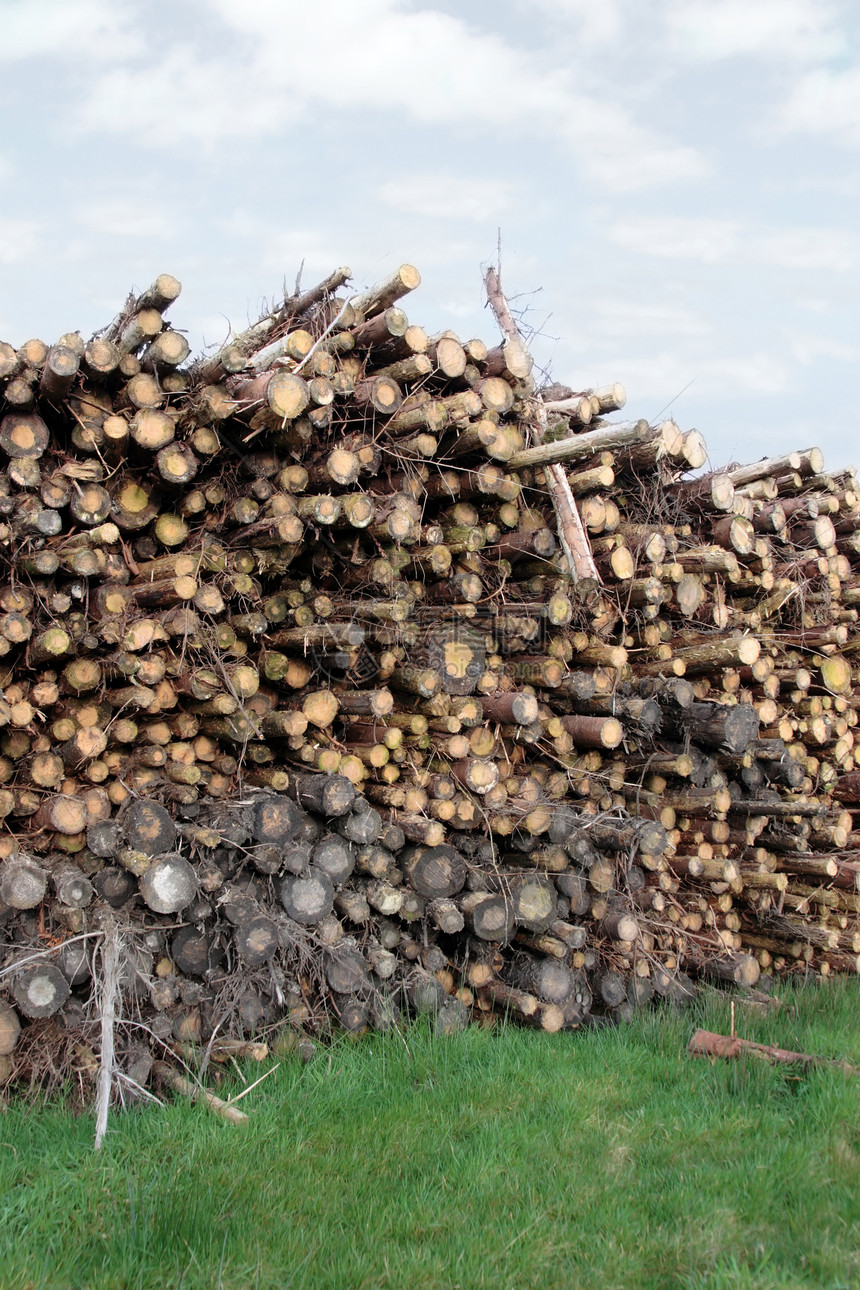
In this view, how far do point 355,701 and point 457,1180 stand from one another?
221 centimetres

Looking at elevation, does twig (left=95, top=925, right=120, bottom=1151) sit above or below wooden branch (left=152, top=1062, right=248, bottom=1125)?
above

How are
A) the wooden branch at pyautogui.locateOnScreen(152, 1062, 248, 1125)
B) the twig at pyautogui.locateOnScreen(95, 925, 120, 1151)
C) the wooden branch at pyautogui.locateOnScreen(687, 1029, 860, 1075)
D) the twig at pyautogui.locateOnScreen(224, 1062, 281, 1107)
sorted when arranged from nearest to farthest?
the twig at pyautogui.locateOnScreen(95, 925, 120, 1151) < the wooden branch at pyautogui.locateOnScreen(152, 1062, 248, 1125) < the twig at pyautogui.locateOnScreen(224, 1062, 281, 1107) < the wooden branch at pyautogui.locateOnScreen(687, 1029, 860, 1075)

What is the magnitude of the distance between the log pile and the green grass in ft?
1.76

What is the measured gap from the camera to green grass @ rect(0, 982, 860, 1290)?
2732 millimetres

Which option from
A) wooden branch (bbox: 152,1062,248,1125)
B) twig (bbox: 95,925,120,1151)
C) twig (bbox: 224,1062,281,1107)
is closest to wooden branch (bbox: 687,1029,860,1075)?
twig (bbox: 224,1062,281,1107)

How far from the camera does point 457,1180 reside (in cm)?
323

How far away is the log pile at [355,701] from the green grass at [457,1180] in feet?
1.76

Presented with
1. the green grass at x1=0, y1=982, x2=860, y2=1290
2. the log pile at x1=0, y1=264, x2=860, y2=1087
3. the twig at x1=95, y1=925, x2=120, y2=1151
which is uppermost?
the log pile at x1=0, y1=264, x2=860, y2=1087

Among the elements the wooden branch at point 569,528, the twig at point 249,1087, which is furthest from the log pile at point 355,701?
the twig at point 249,1087

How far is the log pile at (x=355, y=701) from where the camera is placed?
4.22 meters

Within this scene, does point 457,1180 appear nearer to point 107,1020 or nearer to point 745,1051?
point 107,1020

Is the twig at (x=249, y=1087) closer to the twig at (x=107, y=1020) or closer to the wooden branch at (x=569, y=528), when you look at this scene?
the twig at (x=107, y=1020)

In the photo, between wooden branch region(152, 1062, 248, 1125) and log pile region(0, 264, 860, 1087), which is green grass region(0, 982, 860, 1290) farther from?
log pile region(0, 264, 860, 1087)

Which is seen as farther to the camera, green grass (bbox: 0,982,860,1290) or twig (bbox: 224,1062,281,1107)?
twig (bbox: 224,1062,281,1107)
